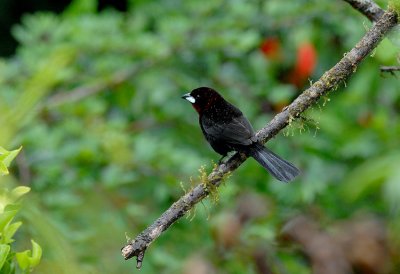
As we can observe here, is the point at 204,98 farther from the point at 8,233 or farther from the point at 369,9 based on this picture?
the point at 8,233

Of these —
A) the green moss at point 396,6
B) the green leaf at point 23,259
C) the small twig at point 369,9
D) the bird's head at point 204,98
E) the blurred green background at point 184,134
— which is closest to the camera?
the green leaf at point 23,259

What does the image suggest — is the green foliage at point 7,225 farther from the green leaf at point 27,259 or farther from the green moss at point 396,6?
the green moss at point 396,6

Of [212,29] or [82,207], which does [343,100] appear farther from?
[82,207]

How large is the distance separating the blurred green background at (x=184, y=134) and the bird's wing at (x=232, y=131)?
0.79m

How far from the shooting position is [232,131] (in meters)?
2.66

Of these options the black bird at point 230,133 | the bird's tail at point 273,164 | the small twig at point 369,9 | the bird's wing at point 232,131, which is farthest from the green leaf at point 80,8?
Result: the small twig at point 369,9

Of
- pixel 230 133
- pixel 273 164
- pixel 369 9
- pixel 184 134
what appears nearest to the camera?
pixel 369 9

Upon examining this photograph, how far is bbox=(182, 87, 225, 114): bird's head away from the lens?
3.00 m

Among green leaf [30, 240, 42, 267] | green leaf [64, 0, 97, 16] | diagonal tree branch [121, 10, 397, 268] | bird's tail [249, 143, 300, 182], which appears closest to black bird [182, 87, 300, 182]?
bird's tail [249, 143, 300, 182]

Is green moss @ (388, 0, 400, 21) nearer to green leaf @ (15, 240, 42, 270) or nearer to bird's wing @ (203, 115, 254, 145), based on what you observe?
bird's wing @ (203, 115, 254, 145)

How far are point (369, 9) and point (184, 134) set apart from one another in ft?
8.80

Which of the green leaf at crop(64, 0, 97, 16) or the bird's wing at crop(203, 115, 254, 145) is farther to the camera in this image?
the green leaf at crop(64, 0, 97, 16)

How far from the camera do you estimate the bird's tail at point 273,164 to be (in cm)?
244

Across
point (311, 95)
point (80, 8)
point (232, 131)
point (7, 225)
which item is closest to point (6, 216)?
point (7, 225)
